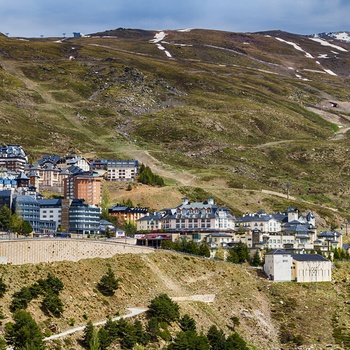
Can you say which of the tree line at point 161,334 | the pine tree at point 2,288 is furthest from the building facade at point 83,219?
the pine tree at point 2,288

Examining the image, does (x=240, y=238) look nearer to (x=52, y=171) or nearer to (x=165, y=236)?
(x=165, y=236)

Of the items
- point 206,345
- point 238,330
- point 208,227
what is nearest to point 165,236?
point 208,227

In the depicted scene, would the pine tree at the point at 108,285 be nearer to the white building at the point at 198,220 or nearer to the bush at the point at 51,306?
the bush at the point at 51,306

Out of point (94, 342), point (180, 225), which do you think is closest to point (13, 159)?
point (180, 225)

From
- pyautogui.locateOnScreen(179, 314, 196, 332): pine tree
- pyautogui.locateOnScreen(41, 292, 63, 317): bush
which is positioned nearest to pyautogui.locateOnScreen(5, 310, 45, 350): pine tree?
pyautogui.locateOnScreen(41, 292, 63, 317): bush

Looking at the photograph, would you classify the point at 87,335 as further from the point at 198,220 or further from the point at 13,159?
the point at 13,159

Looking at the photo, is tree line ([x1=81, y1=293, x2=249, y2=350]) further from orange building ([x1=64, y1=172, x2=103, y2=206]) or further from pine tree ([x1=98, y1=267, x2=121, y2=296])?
orange building ([x1=64, y1=172, x2=103, y2=206])
